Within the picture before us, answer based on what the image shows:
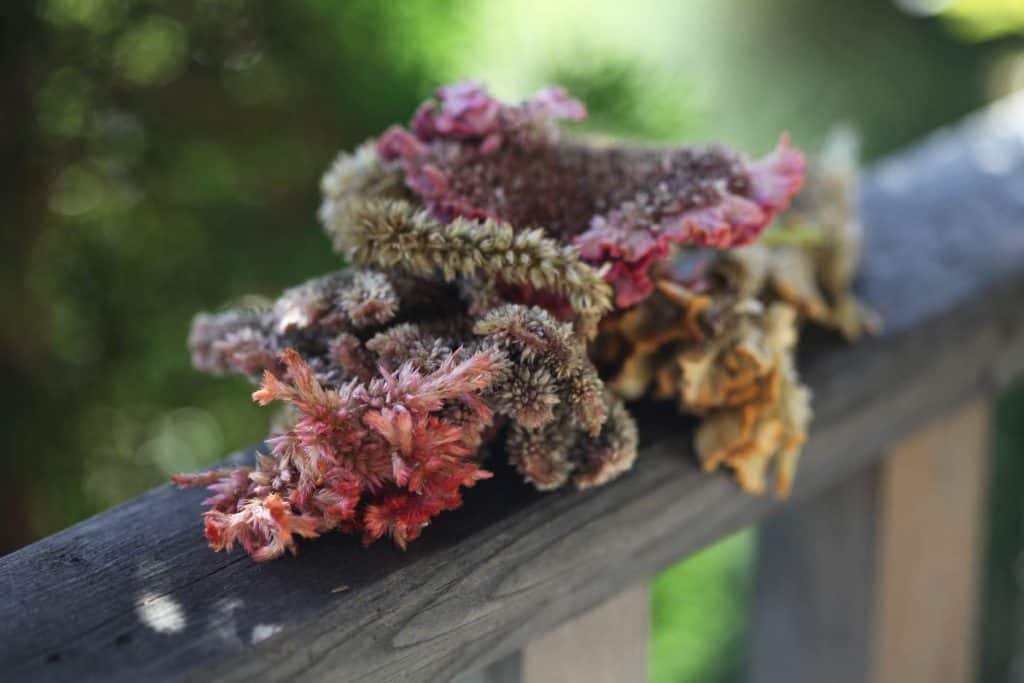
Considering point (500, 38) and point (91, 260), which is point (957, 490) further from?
point (91, 260)

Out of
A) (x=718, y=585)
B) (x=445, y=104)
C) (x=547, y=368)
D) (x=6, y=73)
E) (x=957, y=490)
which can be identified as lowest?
(x=718, y=585)

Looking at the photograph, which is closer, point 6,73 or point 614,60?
point 6,73

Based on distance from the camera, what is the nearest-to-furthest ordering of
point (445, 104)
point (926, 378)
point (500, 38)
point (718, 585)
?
1. point (445, 104)
2. point (926, 378)
3. point (500, 38)
4. point (718, 585)

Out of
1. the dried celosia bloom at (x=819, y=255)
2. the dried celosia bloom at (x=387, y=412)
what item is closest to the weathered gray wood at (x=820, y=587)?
the dried celosia bloom at (x=819, y=255)

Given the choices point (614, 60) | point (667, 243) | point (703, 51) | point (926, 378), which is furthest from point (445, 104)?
point (703, 51)

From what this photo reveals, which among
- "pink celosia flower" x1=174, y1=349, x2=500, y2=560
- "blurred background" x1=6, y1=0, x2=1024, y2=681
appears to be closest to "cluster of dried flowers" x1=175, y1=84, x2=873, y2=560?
"pink celosia flower" x1=174, y1=349, x2=500, y2=560

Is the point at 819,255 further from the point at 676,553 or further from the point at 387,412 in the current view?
the point at 387,412

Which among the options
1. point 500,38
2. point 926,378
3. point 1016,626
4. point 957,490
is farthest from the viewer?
point 1016,626

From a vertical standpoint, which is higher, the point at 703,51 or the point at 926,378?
the point at 703,51
